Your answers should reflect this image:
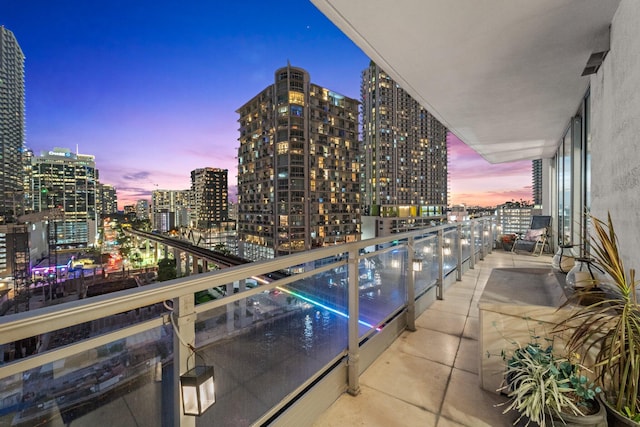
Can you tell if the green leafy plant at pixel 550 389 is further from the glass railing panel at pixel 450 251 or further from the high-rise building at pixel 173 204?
the high-rise building at pixel 173 204

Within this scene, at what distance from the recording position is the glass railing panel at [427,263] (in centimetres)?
374

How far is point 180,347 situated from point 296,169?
43.8 m

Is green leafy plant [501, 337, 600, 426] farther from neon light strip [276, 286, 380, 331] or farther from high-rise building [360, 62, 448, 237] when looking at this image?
high-rise building [360, 62, 448, 237]

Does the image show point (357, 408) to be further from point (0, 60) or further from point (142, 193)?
point (142, 193)

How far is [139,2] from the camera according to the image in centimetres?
4872

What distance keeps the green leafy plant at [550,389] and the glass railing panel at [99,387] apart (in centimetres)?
184

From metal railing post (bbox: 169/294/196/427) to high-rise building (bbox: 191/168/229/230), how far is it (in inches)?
4607

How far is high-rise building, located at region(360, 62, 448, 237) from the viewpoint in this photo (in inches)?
2997

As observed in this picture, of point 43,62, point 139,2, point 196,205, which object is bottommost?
point 196,205

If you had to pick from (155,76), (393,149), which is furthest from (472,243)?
(155,76)

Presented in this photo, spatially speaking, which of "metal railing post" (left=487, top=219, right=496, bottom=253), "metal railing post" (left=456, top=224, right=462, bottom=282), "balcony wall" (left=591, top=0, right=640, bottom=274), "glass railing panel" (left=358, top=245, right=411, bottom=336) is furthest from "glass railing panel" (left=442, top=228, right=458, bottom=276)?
"metal railing post" (left=487, top=219, right=496, bottom=253)

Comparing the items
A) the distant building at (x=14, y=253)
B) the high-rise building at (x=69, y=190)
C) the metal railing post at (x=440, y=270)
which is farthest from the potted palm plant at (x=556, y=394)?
the high-rise building at (x=69, y=190)

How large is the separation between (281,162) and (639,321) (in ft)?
147

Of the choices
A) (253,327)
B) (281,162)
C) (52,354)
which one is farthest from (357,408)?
(281,162)
